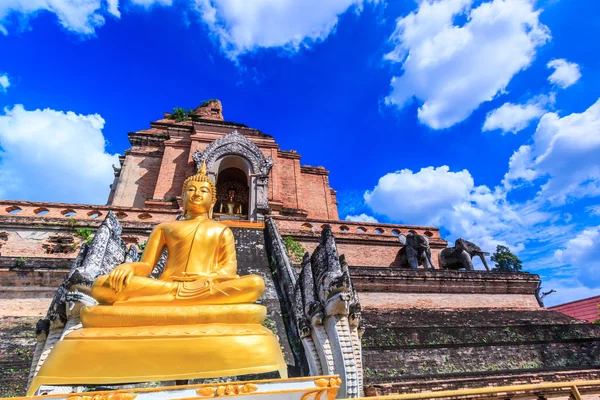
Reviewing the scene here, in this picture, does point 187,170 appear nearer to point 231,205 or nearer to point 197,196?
point 231,205

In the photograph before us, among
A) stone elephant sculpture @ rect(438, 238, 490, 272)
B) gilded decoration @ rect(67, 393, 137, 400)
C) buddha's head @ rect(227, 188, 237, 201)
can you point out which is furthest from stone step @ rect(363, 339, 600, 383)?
buddha's head @ rect(227, 188, 237, 201)

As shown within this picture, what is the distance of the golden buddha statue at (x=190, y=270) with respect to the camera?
3.50 metres

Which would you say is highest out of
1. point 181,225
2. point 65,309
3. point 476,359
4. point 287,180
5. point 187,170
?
point 287,180

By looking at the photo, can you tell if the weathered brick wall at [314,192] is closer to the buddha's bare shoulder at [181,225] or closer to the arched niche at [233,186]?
the arched niche at [233,186]

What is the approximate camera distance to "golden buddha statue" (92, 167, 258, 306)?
3500 millimetres

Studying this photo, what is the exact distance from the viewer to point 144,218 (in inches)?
465

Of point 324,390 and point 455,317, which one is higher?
point 455,317

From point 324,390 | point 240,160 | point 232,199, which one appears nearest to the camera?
point 324,390

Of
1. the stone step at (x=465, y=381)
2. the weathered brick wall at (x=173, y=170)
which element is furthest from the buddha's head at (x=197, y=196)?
the weathered brick wall at (x=173, y=170)

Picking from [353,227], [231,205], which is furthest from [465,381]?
[231,205]

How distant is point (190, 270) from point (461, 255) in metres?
10.6

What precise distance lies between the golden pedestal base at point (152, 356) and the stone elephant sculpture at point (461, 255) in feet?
34.9

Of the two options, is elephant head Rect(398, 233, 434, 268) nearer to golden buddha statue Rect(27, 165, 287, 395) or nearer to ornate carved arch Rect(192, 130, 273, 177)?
ornate carved arch Rect(192, 130, 273, 177)

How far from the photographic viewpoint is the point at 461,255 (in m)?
12.0
